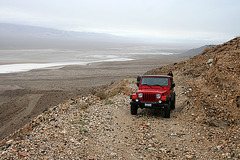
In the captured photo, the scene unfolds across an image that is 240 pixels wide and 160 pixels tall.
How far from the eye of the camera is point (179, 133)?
308 inches

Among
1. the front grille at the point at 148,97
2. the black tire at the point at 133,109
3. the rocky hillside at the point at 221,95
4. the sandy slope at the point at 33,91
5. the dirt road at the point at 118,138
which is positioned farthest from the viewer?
the sandy slope at the point at 33,91

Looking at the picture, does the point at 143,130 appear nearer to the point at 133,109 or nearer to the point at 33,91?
the point at 133,109

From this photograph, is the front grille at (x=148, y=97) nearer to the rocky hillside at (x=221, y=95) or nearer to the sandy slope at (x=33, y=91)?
the rocky hillside at (x=221, y=95)

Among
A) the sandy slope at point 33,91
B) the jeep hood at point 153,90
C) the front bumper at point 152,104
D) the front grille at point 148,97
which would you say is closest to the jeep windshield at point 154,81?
the jeep hood at point 153,90

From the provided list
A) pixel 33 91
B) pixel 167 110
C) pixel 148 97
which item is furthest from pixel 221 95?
pixel 33 91

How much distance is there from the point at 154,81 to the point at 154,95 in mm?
1070

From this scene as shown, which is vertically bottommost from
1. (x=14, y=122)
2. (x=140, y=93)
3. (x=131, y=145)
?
(x=14, y=122)

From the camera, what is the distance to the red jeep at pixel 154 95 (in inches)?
360

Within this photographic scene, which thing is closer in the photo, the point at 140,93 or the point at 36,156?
the point at 36,156

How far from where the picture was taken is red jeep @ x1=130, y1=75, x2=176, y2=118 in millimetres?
9141

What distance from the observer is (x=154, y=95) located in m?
9.23

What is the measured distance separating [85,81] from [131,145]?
2209cm

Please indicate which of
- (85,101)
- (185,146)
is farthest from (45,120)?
(185,146)

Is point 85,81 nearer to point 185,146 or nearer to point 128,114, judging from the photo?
point 128,114
